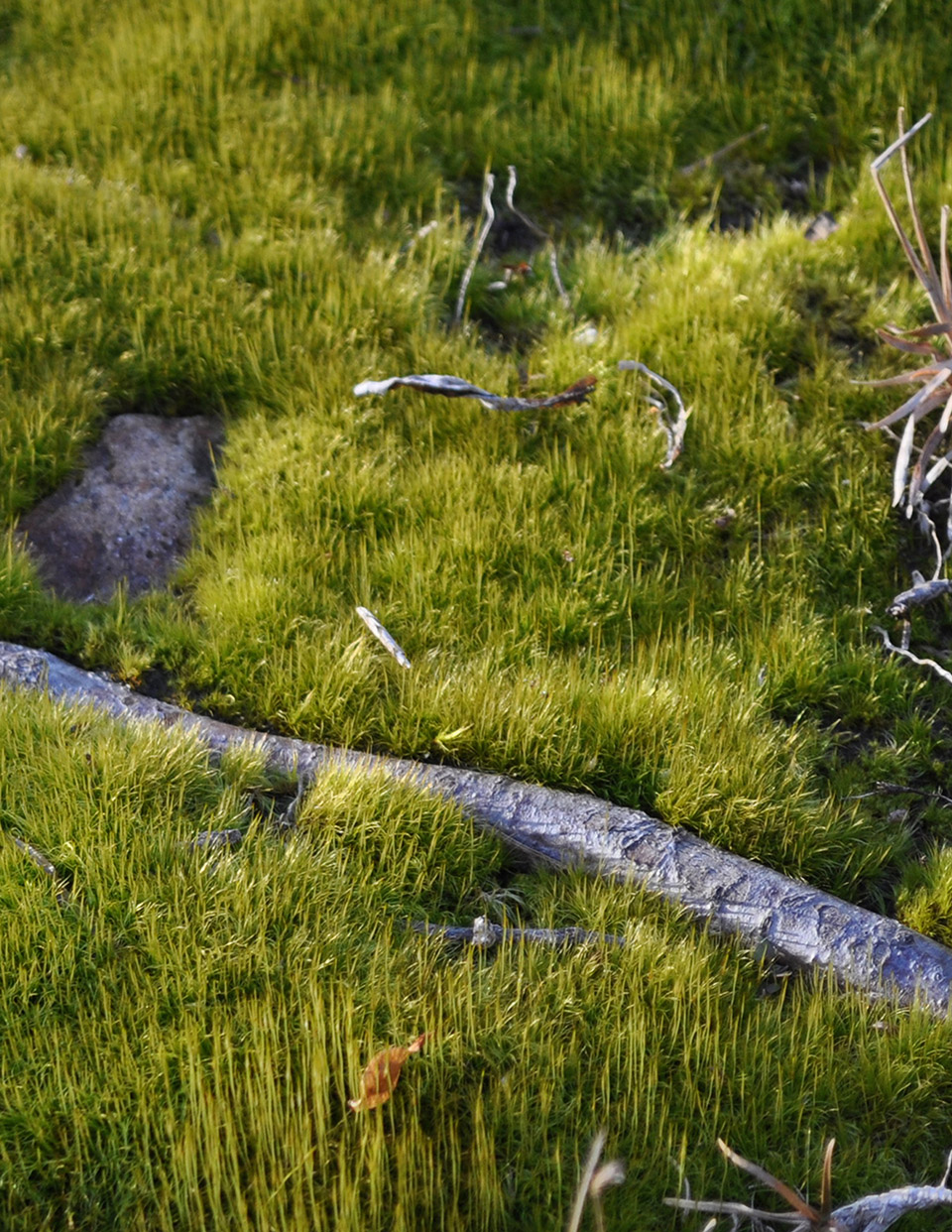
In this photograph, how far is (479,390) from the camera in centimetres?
483

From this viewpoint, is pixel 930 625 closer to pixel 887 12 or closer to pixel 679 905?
pixel 679 905

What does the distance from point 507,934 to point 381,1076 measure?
0.63 metres

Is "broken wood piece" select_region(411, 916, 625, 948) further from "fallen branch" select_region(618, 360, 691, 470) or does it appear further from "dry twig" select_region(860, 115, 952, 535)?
"dry twig" select_region(860, 115, 952, 535)

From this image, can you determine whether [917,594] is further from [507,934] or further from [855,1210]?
[855,1210]

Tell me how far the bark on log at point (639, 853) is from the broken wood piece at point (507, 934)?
253 mm

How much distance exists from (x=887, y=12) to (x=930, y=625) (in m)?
3.67

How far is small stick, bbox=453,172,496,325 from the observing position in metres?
5.46

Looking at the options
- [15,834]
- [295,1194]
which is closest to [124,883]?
[15,834]

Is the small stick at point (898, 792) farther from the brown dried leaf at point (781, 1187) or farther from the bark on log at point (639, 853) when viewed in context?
the brown dried leaf at point (781, 1187)

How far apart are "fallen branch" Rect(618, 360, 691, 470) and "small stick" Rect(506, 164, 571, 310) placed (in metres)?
0.62

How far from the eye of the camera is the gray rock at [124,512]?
4.59m

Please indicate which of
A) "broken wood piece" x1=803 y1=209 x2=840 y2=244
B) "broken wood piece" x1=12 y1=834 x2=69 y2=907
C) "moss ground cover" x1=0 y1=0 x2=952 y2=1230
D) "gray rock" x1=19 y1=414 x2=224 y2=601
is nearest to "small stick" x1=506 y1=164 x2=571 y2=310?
"moss ground cover" x1=0 y1=0 x2=952 y2=1230

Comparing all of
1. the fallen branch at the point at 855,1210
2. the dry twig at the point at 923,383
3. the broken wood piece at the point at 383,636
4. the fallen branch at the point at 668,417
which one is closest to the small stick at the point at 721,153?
the dry twig at the point at 923,383

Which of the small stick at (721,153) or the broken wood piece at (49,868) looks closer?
the broken wood piece at (49,868)
